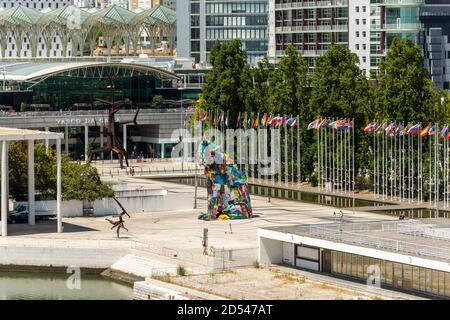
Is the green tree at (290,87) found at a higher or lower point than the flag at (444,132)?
higher

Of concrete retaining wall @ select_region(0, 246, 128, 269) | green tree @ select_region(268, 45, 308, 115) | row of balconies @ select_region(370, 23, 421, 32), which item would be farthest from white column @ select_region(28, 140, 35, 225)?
row of balconies @ select_region(370, 23, 421, 32)

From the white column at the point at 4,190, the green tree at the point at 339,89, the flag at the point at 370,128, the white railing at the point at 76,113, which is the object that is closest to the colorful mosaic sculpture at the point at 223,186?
the white column at the point at 4,190

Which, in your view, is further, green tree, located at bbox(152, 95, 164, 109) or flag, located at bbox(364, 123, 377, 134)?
green tree, located at bbox(152, 95, 164, 109)

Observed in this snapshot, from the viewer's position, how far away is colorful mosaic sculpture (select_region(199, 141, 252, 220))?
114812mm

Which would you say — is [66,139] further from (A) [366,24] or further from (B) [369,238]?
(B) [369,238]

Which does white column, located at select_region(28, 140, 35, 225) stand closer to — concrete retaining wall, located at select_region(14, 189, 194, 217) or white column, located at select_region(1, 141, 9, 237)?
concrete retaining wall, located at select_region(14, 189, 194, 217)

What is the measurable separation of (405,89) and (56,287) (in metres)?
50.7

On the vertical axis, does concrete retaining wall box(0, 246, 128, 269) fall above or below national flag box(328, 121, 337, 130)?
below

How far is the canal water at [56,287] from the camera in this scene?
9144 cm

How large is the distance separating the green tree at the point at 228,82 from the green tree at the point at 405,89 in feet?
82.3

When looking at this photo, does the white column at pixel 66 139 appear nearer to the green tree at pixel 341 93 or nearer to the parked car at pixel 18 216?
the green tree at pixel 341 93

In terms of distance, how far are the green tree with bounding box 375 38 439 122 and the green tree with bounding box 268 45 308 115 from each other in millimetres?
13799

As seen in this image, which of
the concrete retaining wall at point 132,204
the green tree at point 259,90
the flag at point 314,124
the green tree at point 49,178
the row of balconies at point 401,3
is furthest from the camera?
the row of balconies at point 401,3
